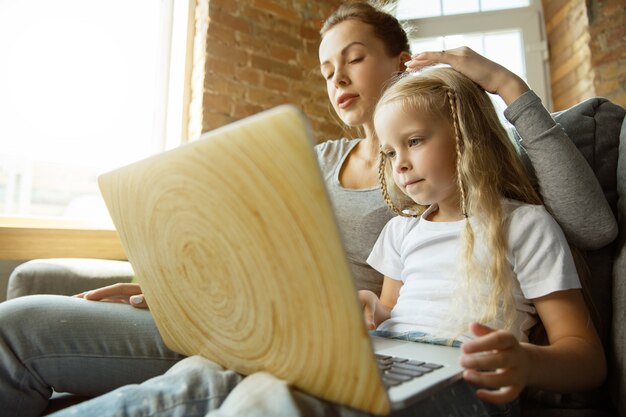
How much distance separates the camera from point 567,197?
0.72 metres

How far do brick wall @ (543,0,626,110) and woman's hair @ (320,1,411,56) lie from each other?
1.87 m

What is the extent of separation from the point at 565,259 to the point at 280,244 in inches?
19.4

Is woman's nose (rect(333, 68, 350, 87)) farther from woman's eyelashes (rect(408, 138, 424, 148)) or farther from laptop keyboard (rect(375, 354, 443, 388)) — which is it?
laptop keyboard (rect(375, 354, 443, 388))

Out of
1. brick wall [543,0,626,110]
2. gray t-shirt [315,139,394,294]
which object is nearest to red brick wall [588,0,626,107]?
brick wall [543,0,626,110]

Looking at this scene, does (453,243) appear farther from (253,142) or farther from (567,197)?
(253,142)

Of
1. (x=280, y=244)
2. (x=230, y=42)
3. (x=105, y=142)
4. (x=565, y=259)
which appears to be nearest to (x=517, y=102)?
(x=565, y=259)

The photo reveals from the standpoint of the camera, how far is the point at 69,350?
711 mm

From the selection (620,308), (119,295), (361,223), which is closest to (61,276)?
(119,295)

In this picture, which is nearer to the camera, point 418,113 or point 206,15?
point 418,113

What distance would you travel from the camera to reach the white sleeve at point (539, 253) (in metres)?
0.66

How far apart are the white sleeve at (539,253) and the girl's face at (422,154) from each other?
127 mm

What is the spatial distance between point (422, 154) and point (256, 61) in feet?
6.21

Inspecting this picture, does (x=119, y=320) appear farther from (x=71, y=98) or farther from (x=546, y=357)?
(x=71, y=98)

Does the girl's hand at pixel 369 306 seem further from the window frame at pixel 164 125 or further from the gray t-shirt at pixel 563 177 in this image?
the window frame at pixel 164 125
